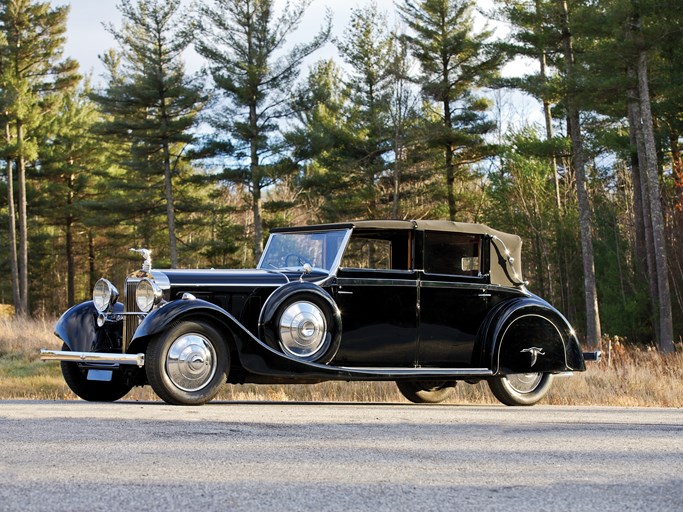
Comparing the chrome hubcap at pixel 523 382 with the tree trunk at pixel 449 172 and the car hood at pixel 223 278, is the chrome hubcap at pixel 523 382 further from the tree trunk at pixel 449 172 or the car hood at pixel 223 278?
the tree trunk at pixel 449 172

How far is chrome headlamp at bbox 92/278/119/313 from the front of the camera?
9453mm

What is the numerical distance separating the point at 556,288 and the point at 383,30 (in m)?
15.5

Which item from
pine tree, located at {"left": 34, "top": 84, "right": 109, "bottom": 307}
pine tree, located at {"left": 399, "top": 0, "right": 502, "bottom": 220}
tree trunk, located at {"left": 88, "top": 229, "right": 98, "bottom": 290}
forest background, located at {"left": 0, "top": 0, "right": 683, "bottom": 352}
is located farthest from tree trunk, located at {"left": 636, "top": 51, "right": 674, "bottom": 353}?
tree trunk, located at {"left": 88, "top": 229, "right": 98, "bottom": 290}

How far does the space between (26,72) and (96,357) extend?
41351 millimetres

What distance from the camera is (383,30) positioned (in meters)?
44.1

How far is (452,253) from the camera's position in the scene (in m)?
10.1

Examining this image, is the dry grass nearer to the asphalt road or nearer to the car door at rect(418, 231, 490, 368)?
the car door at rect(418, 231, 490, 368)

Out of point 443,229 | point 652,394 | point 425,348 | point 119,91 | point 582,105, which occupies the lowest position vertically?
point 652,394

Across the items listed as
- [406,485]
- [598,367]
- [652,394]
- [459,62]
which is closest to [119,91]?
[459,62]

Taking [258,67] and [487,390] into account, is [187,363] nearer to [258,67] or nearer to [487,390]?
[487,390]

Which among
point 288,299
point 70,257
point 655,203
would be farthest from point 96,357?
point 70,257

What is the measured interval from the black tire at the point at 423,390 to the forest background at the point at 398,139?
53.6ft

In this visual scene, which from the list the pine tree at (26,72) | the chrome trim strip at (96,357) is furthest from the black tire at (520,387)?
the pine tree at (26,72)

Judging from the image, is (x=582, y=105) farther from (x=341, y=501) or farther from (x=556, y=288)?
(x=341, y=501)
